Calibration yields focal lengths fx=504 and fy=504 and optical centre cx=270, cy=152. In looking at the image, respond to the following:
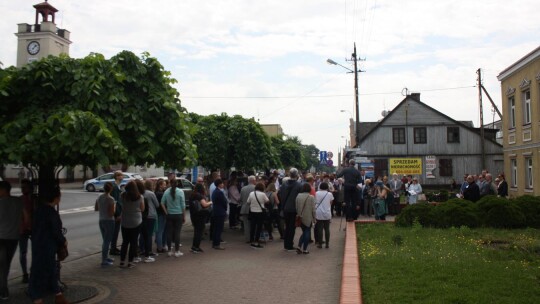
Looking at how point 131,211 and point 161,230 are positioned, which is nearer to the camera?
point 131,211

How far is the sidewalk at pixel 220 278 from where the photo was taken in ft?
25.9

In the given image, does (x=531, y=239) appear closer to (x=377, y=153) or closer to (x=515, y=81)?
(x=515, y=81)

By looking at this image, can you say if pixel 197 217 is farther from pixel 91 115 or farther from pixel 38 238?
pixel 91 115

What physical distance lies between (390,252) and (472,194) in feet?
25.2

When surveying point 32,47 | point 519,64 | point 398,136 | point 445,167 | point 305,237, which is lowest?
point 305,237

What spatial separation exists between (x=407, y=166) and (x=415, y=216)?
19033mm

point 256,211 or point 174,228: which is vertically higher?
point 256,211

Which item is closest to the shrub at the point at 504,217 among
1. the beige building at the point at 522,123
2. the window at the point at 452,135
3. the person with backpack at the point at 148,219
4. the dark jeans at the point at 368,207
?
the dark jeans at the point at 368,207

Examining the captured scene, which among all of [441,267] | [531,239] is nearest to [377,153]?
[531,239]

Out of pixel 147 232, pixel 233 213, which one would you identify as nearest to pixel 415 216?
pixel 233 213

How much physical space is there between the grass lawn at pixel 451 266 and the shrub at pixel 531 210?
5.07 feet

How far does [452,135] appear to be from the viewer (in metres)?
47.8

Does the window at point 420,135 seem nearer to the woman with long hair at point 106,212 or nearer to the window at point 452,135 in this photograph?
the window at point 452,135

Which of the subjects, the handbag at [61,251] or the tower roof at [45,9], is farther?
the tower roof at [45,9]
